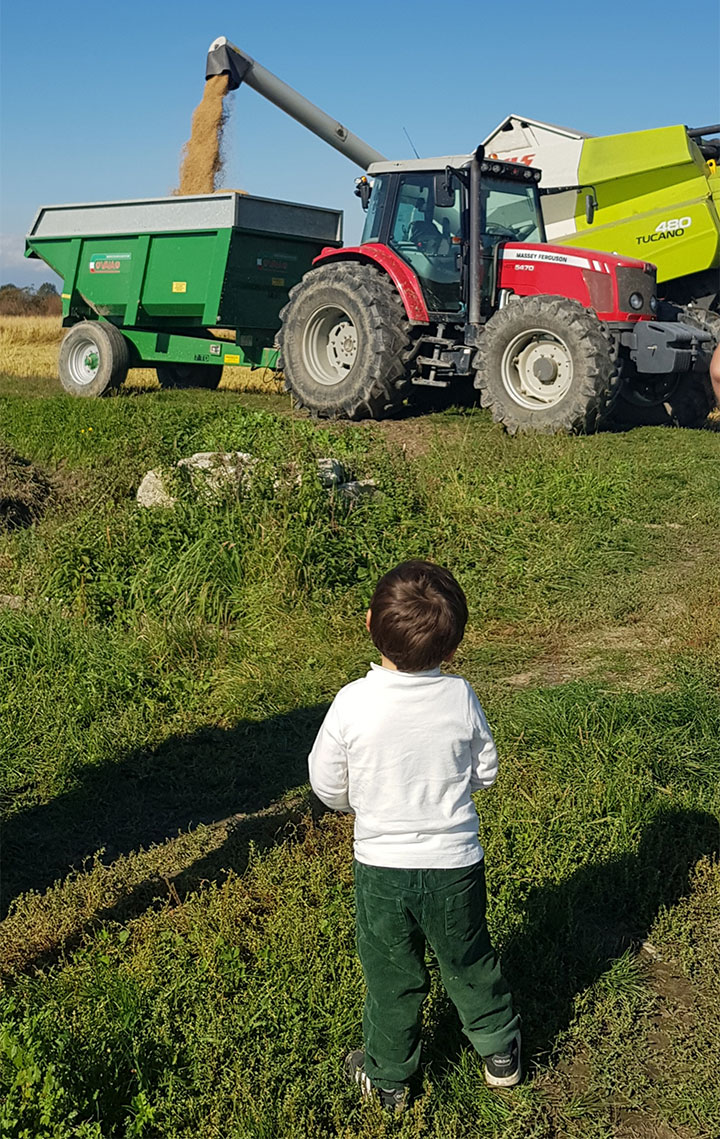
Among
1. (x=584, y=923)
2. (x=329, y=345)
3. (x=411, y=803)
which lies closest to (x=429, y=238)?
(x=329, y=345)

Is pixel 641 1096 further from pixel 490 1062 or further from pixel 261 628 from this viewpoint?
pixel 261 628

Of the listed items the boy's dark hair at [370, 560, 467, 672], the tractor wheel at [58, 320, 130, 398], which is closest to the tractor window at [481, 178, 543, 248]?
the tractor wheel at [58, 320, 130, 398]

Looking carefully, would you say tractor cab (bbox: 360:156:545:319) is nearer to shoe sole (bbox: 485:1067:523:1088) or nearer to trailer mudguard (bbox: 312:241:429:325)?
trailer mudguard (bbox: 312:241:429:325)

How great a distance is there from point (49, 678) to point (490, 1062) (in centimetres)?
325

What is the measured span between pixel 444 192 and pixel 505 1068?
8.02 m

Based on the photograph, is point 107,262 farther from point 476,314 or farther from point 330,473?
point 330,473

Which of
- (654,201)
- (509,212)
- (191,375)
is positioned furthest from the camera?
(191,375)

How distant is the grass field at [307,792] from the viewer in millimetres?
2643

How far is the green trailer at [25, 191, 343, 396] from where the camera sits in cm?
1154

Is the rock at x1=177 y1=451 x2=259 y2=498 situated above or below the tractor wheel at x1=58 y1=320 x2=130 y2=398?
below

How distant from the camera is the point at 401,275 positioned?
999 centimetres

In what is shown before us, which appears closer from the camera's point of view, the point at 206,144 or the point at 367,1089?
the point at 367,1089

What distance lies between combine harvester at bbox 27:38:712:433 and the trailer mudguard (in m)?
0.01

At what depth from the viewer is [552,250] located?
995 centimetres
